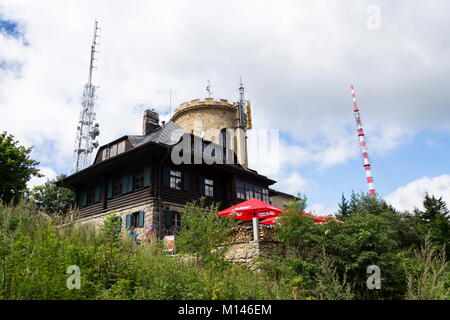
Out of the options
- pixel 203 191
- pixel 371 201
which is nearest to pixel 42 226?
pixel 203 191

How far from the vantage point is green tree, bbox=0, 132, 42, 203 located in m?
20.7

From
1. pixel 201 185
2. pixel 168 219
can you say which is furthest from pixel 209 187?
pixel 168 219

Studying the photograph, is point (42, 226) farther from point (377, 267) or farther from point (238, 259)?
point (377, 267)

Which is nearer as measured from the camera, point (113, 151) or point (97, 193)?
point (97, 193)

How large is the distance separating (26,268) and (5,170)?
1920 cm

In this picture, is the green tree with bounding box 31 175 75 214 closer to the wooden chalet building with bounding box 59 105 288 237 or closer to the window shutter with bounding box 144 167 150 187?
the wooden chalet building with bounding box 59 105 288 237

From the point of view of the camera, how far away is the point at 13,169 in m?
21.2

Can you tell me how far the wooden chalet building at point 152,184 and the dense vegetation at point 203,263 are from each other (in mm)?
7985

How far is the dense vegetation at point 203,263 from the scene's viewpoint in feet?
16.8

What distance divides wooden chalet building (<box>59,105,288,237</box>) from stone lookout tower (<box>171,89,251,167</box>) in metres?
9.48

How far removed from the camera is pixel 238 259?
10914 millimetres

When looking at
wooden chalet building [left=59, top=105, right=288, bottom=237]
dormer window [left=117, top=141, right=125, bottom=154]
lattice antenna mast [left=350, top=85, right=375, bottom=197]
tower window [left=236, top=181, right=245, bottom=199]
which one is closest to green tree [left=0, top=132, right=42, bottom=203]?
wooden chalet building [left=59, top=105, right=288, bottom=237]

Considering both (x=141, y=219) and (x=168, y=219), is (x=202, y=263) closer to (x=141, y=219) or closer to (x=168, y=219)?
(x=168, y=219)

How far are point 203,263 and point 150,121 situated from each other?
18.6m
